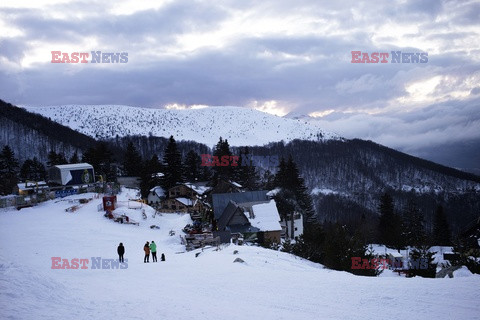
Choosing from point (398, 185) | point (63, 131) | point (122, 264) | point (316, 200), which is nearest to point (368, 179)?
point (398, 185)

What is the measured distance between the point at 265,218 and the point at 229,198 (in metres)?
7.73

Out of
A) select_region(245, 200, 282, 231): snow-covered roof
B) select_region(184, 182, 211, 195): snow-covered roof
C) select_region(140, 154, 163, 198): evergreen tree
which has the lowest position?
select_region(245, 200, 282, 231): snow-covered roof

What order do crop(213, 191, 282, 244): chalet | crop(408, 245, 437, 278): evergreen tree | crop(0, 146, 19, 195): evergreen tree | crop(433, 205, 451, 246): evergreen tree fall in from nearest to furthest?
1. crop(408, 245, 437, 278): evergreen tree
2. crop(213, 191, 282, 244): chalet
3. crop(433, 205, 451, 246): evergreen tree
4. crop(0, 146, 19, 195): evergreen tree

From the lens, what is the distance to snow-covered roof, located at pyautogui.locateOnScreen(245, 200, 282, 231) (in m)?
43.4

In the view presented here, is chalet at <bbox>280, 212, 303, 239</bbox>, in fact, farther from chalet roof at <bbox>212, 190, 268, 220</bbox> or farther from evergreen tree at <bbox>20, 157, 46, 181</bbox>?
evergreen tree at <bbox>20, 157, 46, 181</bbox>

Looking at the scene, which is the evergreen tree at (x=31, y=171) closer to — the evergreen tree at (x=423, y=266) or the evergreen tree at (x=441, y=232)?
the evergreen tree at (x=423, y=266)

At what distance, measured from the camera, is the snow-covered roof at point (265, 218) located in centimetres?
4344

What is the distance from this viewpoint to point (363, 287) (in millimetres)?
13945

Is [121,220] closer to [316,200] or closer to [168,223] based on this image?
[168,223]

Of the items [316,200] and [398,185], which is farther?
[398,185]

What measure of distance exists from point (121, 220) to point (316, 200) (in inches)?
5171

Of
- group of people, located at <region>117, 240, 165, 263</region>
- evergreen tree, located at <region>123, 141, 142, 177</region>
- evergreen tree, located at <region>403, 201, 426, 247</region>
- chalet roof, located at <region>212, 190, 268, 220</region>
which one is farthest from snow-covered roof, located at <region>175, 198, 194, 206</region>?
evergreen tree, located at <region>403, 201, 426, 247</region>

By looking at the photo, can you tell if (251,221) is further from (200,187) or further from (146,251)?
(200,187)

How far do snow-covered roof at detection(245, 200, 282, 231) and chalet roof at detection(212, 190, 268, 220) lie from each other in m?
5.01
